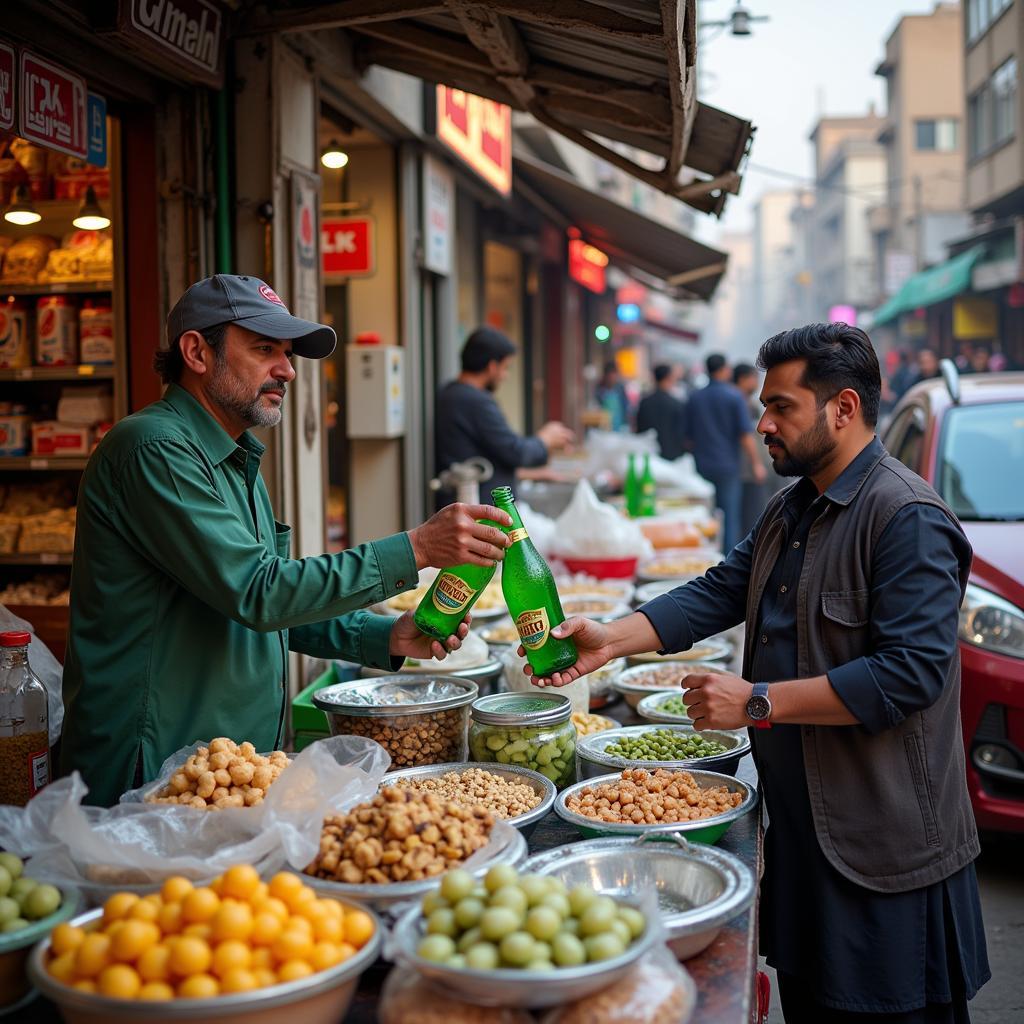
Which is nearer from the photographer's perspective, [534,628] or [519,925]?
[519,925]

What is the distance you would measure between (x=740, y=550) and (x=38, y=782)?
6.70 ft

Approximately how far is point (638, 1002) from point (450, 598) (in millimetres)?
1318

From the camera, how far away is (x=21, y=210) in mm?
5492

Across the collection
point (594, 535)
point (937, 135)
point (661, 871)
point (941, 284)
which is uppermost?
point (937, 135)

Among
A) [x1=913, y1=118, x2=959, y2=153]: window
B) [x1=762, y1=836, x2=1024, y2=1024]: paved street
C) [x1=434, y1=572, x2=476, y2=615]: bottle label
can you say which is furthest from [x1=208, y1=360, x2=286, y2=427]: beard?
[x1=913, y1=118, x2=959, y2=153]: window

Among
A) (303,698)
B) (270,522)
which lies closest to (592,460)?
(303,698)

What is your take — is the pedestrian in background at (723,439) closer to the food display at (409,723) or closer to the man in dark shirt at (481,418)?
the man in dark shirt at (481,418)

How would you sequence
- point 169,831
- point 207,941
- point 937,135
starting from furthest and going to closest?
point 937,135 → point 169,831 → point 207,941

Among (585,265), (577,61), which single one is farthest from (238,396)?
(585,265)

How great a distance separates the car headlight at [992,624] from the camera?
15.4 feet

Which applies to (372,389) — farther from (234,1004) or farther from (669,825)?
(234,1004)

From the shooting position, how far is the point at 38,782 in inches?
117

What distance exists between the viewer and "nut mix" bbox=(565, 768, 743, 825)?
102 inches

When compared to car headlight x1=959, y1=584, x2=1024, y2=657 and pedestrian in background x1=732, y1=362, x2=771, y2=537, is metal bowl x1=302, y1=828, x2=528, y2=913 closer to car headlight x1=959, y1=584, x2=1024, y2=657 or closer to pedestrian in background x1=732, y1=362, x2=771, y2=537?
car headlight x1=959, y1=584, x2=1024, y2=657
